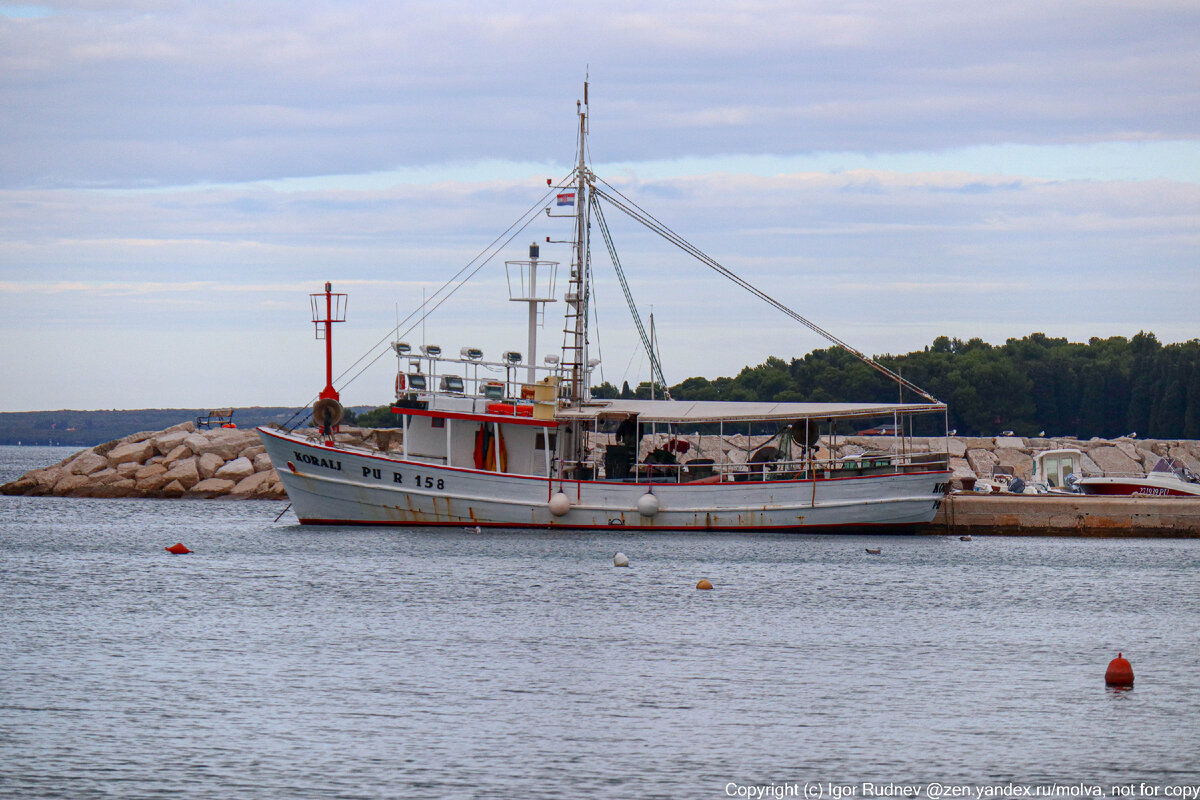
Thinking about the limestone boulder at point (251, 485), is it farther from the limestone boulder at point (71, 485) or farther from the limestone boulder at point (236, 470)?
the limestone boulder at point (71, 485)

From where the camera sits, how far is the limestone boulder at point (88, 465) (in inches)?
2768

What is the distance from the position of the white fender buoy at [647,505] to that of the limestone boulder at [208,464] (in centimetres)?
3114

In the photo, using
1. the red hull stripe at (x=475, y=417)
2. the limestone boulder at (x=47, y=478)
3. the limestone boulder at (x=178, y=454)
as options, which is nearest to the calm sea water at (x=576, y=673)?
the red hull stripe at (x=475, y=417)

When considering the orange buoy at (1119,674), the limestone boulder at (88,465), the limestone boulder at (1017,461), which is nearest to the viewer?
the orange buoy at (1119,674)

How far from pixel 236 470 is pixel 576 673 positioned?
4817 centimetres

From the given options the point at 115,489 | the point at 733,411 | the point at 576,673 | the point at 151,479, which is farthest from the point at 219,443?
the point at 576,673

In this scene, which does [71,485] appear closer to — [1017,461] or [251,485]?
[251,485]

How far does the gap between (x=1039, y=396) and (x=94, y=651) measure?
103187 millimetres

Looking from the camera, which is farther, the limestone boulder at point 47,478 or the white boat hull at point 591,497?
the limestone boulder at point 47,478

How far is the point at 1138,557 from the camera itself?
131ft

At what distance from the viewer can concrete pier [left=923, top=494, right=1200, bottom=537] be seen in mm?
44906

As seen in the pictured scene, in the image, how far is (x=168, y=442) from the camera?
68938 millimetres

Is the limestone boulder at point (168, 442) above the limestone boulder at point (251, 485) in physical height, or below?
above

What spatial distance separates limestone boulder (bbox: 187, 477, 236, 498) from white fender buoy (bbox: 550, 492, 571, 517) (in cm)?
2852
